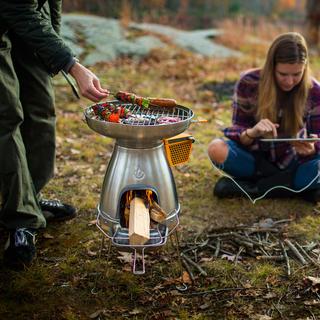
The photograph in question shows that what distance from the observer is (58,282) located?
110 inches

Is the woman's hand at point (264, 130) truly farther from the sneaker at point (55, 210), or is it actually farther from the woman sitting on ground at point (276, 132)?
the sneaker at point (55, 210)

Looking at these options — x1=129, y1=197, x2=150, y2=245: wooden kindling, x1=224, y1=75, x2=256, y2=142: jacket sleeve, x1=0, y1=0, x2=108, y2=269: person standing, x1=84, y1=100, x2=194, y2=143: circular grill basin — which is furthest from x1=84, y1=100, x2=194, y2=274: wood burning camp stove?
x1=224, y1=75, x2=256, y2=142: jacket sleeve

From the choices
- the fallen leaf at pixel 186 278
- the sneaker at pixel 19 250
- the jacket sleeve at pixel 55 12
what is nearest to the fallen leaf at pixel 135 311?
the fallen leaf at pixel 186 278

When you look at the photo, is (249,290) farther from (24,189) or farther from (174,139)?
(24,189)

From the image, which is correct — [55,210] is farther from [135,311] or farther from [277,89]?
[277,89]

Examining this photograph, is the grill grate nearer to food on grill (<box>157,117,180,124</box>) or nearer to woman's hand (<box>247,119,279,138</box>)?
food on grill (<box>157,117,180,124</box>)

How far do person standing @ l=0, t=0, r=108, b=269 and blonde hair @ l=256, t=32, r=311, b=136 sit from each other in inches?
62.5

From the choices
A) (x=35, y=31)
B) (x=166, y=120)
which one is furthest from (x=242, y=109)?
(x=35, y=31)

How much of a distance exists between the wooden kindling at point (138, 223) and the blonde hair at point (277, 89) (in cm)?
166

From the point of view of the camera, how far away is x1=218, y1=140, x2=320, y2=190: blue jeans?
3.74m

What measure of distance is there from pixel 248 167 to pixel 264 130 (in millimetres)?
566

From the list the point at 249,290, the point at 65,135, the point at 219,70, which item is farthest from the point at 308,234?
the point at 219,70

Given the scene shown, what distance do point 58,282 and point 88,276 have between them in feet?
0.59

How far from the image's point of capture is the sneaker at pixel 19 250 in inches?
113
